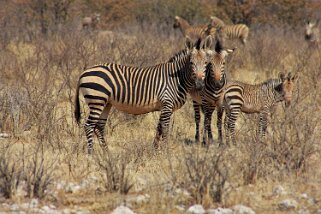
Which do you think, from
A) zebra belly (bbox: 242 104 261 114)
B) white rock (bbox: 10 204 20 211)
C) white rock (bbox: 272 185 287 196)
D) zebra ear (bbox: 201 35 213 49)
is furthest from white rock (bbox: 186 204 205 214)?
zebra belly (bbox: 242 104 261 114)

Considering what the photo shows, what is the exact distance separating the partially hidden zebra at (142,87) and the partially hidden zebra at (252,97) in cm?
76

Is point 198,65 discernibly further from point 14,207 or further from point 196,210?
point 14,207

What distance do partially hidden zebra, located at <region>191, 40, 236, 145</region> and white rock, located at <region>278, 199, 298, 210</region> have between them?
249 centimetres

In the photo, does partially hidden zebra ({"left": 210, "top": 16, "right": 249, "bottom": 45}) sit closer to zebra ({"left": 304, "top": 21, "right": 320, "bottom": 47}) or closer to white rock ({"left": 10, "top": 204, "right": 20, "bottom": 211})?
zebra ({"left": 304, "top": 21, "right": 320, "bottom": 47})

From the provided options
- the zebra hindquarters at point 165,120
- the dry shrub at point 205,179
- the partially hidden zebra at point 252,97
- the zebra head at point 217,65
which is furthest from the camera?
the partially hidden zebra at point 252,97

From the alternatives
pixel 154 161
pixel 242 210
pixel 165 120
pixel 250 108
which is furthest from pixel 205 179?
pixel 250 108

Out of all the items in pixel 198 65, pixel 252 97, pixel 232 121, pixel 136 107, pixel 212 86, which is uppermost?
pixel 198 65

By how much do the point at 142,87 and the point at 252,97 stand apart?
1830 mm

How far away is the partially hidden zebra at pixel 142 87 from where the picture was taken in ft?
25.6

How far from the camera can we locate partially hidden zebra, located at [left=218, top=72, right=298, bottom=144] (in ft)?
28.5

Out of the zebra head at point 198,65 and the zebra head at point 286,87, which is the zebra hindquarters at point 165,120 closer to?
the zebra head at point 198,65

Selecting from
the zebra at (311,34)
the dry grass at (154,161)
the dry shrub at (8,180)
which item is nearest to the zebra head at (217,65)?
the dry grass at (154,161)

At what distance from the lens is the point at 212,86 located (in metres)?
8.48

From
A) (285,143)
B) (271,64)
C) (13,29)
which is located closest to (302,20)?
(271,64)
